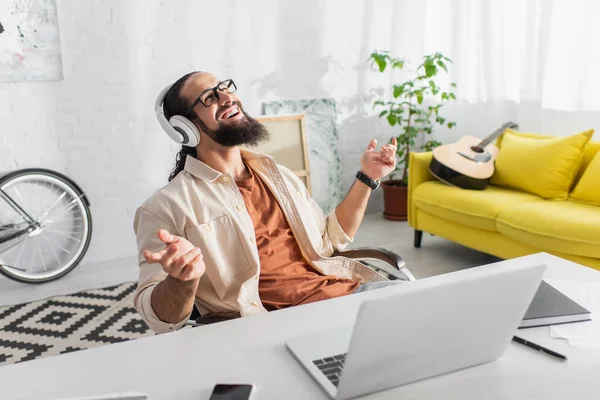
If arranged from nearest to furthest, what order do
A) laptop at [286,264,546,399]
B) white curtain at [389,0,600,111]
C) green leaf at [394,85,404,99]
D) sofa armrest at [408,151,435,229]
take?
laptop at [286,264,546,399] < white curtain at [389,0,600,111] < sofa armrest at [408,151,435,229] < green leaf at [394,85,404,99]

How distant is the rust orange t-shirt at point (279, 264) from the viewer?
171 cm

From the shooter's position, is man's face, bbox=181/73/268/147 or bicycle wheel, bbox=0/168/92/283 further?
bicycle wheel, bbox=0/168/92/283

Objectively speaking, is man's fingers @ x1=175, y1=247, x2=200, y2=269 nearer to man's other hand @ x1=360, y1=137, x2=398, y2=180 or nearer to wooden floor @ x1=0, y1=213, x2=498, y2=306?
man's other hand @ x1=360, y1=137, x2=398, y2=180

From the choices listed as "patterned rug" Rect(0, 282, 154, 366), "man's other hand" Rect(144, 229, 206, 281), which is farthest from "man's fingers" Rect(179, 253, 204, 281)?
"patterned rug" Rect(0, 282, 154, 366)

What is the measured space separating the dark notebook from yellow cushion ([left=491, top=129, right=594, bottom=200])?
88.1 inches

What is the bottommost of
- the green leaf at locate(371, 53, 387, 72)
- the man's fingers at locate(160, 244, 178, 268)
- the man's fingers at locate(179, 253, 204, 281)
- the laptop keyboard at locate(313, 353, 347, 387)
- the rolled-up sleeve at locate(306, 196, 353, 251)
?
the rolled-up sleeve at locate(306, 196, 353, 251)

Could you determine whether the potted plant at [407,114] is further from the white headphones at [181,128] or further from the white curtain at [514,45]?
the white headphones at [181,128]

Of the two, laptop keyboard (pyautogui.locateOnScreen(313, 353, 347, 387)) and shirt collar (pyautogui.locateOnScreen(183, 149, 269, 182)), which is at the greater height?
shirt collar (pyautogui.locateOnScreen(183, 149, 269, 182))

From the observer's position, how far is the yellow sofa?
2875 millimetres

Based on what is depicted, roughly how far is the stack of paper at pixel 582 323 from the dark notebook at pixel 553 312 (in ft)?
0.05

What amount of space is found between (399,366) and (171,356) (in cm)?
44

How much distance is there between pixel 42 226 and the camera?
3.60 meters

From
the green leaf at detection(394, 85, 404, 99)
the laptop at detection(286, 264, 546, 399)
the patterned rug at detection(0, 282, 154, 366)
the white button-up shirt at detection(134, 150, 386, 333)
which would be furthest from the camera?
the green leaf at detection(394, 85, 404, 99)

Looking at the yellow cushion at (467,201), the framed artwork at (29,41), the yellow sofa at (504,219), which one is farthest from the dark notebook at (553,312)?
the framed artwork at (29,41)
